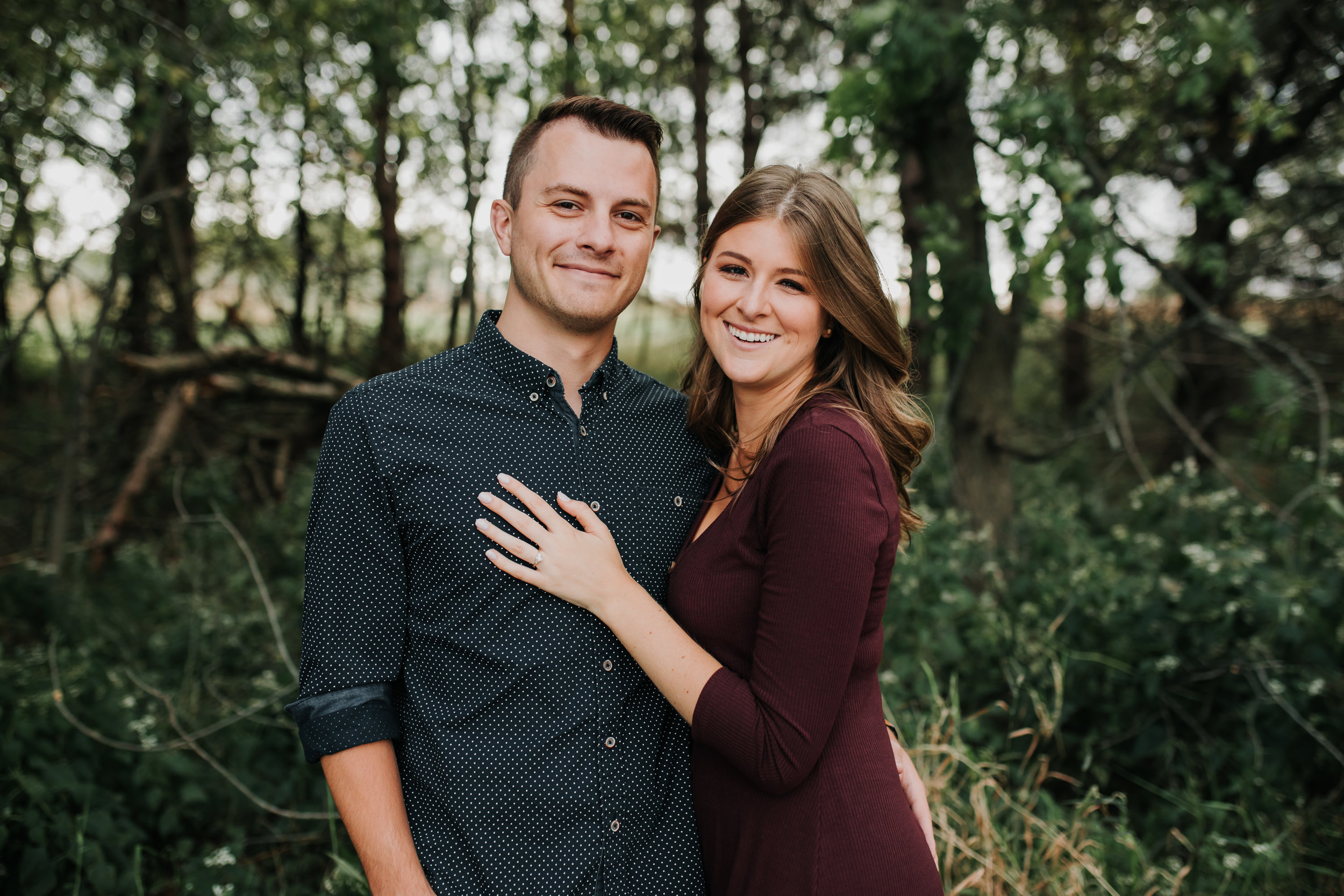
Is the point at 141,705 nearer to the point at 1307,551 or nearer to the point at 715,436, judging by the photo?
the point at 715,436

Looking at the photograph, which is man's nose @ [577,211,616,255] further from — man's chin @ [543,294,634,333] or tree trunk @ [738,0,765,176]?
tree trunk @ [738,0,765,176]

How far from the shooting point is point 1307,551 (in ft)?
13.4

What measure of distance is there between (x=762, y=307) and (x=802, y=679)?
82 centimetres

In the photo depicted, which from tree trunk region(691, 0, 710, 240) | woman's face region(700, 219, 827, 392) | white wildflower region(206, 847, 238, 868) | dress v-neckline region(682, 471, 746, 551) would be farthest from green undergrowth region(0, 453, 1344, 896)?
tree trunk region(691, 0, 710, 240)

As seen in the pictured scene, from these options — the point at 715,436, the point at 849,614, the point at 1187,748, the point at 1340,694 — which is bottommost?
the point at 1187,748

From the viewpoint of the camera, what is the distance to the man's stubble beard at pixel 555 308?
1.85 metres

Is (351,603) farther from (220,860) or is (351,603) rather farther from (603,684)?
(220,860)

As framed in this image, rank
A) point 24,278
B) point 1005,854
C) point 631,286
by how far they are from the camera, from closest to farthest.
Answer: point 631,286 < point 1005,854 < point 24,278

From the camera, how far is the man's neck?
1.89 meters

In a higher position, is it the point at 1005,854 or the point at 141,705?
the point at 1005,854

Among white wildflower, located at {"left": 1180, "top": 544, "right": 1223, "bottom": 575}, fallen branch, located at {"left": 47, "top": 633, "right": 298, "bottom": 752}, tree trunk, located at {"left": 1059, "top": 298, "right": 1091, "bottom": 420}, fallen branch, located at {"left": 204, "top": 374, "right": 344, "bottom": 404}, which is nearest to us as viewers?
fallen branch, located at {"left": 47, "top": 633, "right": 298, "bottom": 752}

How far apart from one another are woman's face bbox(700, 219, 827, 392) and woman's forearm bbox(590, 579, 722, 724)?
0.59 m

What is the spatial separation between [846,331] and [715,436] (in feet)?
1.44

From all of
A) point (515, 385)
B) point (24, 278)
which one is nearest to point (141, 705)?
point (515, 385)
